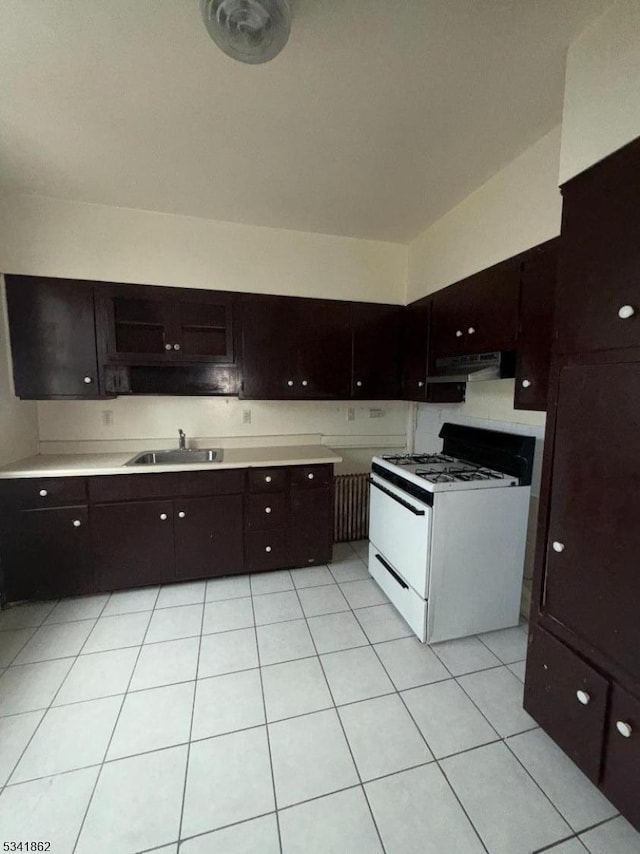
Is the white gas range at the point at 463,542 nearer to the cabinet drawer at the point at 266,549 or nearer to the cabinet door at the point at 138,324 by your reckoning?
the cabinet drawer at the point at 266,549

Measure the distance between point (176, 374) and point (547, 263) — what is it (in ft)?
8.31

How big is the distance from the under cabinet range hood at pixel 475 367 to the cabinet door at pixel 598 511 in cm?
62

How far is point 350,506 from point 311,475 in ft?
2.47

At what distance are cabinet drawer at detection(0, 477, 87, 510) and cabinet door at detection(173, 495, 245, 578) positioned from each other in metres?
0.61

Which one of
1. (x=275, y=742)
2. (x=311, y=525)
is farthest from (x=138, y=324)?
(x=275, y=742)

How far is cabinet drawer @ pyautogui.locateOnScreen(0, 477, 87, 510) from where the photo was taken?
2180 mm

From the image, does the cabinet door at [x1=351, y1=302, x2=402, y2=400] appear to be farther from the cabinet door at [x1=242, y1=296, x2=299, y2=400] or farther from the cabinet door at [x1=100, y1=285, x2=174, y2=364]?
the cabinet door at [x1=100, y1=285, x2=174, y2=364]

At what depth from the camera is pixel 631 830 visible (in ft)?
3.77

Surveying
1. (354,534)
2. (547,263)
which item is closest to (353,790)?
(354,534)

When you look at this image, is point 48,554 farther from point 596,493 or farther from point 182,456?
point 596,493

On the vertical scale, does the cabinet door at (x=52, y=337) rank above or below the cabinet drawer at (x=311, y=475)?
above

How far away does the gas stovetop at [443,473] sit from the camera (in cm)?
189

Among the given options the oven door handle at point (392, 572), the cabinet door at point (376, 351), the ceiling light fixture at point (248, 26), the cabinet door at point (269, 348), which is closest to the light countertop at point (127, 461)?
the cabinet door at point (269, 348)

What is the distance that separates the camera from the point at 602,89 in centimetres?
117
